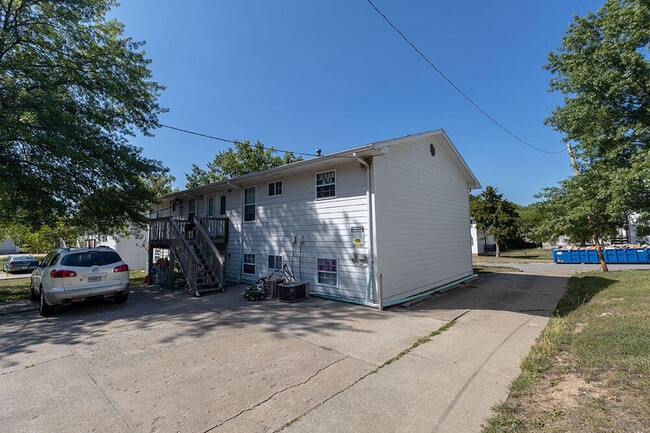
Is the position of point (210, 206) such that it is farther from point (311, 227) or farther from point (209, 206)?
point (311, 227)

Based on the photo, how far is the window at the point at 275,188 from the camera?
10908 mm

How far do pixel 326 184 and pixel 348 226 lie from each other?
1.67 meters

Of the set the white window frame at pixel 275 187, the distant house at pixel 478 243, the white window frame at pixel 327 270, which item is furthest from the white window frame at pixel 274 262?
the distant house at pixel 478 243

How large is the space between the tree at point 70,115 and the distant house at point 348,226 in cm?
252

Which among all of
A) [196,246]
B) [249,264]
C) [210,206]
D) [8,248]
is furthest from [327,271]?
[8,248]

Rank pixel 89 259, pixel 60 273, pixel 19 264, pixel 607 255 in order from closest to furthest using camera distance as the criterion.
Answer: pixel 60 273
pixel 89 259
pixel 19 264
pixel 607 255

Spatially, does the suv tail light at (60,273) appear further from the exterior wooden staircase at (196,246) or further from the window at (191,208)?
the window at (191,208)

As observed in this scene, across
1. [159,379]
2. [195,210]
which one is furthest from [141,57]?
[159,379]

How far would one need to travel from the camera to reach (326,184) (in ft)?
30.8

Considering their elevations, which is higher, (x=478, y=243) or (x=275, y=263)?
(x=275, y=263)

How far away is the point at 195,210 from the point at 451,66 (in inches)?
533

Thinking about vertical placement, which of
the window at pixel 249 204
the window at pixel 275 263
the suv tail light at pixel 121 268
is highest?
the window at pixel 249 204

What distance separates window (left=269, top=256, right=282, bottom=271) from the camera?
1060 centimetres

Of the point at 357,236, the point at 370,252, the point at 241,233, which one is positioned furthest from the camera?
the point at 241,233
